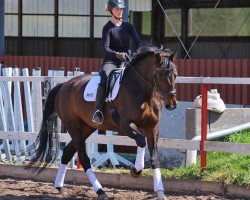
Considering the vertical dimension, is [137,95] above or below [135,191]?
above

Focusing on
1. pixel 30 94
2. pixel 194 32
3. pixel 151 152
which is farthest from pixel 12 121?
pixel 194 32

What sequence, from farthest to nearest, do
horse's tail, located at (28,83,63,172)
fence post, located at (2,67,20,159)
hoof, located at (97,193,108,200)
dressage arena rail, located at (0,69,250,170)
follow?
fence post, located at (2,67,20,159) → horse's tail, located at (28,83,63,172) → dressage arena rail, located at (0,69,250,170) → hoof, located at (97,193,108,200)

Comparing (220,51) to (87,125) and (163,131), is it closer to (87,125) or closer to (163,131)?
(163,131)

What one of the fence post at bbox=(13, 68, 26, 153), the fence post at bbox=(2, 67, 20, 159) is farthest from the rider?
the fence post at bbox=(2, 67, 20, 159)

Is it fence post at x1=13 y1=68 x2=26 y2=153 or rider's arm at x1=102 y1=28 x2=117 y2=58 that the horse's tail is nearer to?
rider's arm at x1=102 y1=28 x2=117 y2=58

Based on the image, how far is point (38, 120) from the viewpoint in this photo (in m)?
13.0

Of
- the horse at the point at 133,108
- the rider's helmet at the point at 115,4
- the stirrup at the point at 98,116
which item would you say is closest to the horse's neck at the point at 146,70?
the horse at the point at 133,108

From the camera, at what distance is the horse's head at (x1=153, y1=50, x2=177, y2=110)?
959 centimetres

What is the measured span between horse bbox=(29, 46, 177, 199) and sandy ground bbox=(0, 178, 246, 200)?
0.84ft

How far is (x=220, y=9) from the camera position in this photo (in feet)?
72.7

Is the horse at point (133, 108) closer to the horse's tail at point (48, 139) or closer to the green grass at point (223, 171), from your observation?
the horse's tail at point (48, 139)

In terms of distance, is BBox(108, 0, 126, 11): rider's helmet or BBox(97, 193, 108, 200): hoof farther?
BBox(108, 0, 126, 11): rider's helmet

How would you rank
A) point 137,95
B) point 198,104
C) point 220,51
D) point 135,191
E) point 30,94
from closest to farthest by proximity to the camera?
point 137,95 → point 135,191 → point 198,104 → point 30,94 → point 220,51

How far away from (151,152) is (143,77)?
0.98 metres
